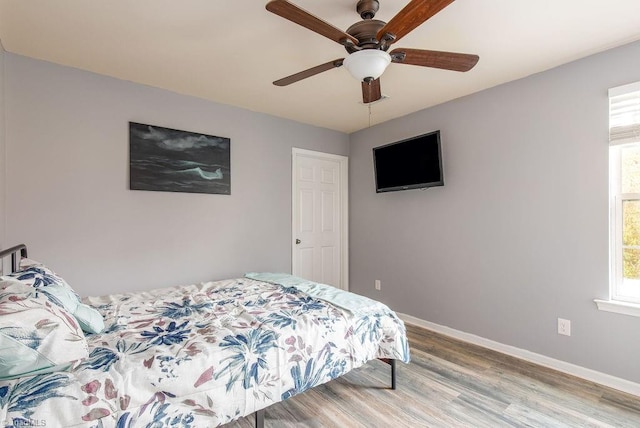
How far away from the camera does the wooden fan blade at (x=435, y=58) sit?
5.78ft

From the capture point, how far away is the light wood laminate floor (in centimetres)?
190

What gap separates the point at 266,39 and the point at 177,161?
5.04ft

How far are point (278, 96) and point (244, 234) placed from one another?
1533 mm

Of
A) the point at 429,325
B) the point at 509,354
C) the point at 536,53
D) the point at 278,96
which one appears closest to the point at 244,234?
the point at 278,96

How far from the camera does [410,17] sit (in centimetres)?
146

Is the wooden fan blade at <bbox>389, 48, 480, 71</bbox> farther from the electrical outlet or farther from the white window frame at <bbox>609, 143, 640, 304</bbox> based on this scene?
the electrical outlet

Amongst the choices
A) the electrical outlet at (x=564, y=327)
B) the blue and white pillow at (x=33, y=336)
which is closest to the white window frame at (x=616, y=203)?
the electrical outlet at (x=564, y=327)

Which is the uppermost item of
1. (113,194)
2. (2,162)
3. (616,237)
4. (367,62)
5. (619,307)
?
(367,62)

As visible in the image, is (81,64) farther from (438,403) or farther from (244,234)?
(438,403)

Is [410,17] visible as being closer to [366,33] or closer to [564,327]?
[366,33]

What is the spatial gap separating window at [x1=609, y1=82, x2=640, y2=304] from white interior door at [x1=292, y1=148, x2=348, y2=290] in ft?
9.22

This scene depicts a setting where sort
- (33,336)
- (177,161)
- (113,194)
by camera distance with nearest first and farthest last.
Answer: (33,336), (113,194), (177,161)

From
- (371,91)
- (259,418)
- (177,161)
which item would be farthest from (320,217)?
(259,418)

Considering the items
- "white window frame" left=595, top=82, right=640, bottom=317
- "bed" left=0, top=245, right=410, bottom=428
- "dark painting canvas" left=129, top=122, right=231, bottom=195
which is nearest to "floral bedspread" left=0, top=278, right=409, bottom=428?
"bed" left=0, top=245, right=410, bottom=428
